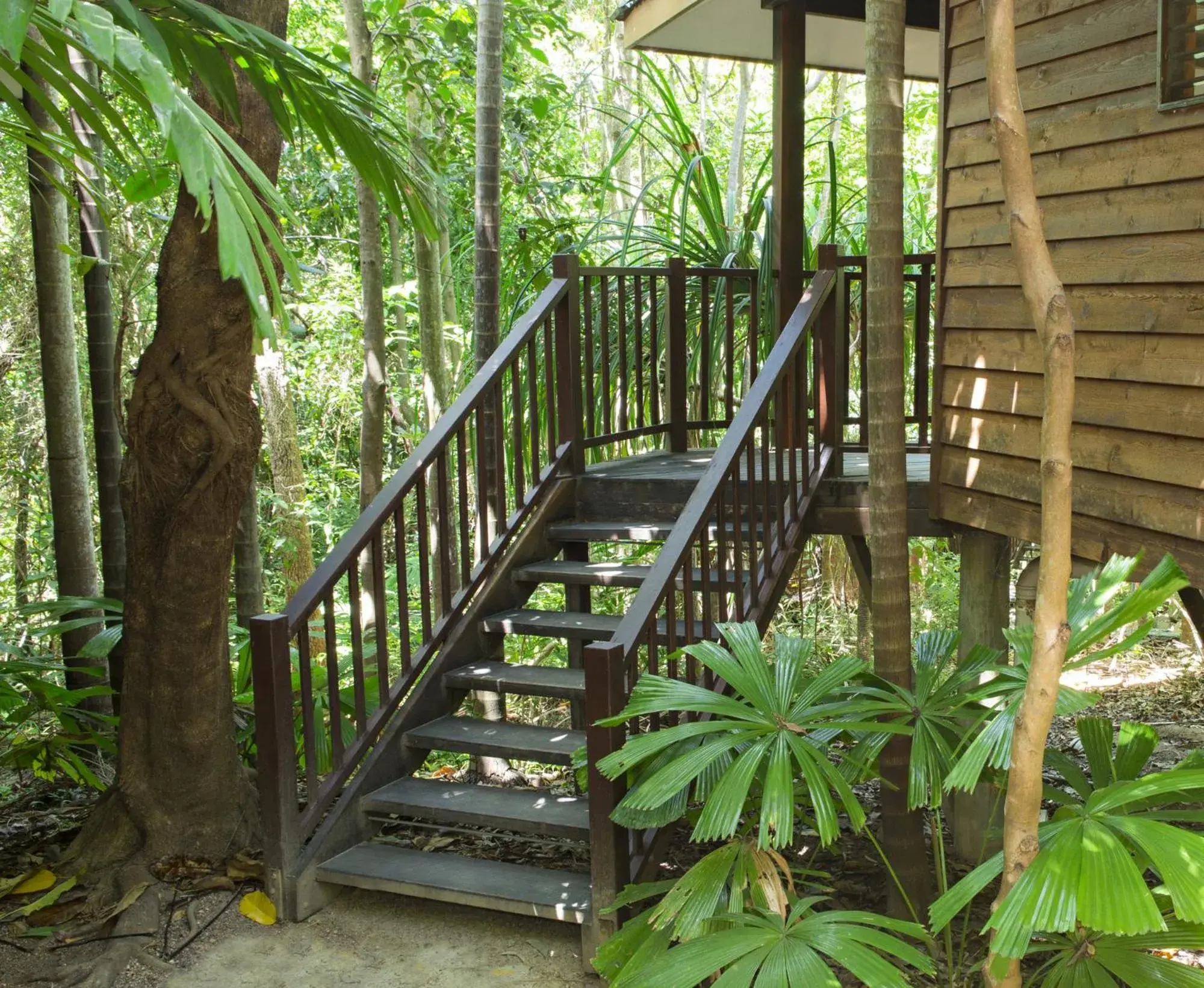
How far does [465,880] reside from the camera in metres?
3.74

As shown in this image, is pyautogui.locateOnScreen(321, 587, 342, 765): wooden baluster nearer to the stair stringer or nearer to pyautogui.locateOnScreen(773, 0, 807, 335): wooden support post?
the stair stringer

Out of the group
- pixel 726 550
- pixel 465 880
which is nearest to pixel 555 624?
pixel 726 550

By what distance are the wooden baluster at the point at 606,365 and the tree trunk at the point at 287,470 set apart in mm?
5490

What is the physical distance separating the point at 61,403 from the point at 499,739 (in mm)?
2348

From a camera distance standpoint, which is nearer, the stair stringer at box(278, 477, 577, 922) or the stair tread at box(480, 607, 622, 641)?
the stair stringer at box(278, 477, 577, 922)

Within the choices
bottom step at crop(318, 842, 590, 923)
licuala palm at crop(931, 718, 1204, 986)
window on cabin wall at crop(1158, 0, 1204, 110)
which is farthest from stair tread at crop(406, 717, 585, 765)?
window on cabin wall at crop(1158, 0, 1204, 110)

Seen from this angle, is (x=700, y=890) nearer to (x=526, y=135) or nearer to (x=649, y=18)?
(x=649, y=18)

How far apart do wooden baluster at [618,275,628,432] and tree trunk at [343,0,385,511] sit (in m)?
1.51

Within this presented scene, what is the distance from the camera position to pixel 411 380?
1271 cm

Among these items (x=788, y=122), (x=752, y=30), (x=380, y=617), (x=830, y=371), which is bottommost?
(x=380, y=617)

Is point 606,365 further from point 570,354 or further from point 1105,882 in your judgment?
point 1105,882

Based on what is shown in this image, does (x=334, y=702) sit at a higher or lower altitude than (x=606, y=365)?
lower

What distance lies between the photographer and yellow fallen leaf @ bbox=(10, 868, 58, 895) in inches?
Answer: 152

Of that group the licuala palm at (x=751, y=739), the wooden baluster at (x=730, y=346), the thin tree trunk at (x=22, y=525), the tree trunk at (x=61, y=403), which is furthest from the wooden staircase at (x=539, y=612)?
the thin tree trunk at (x=22, y=525)
